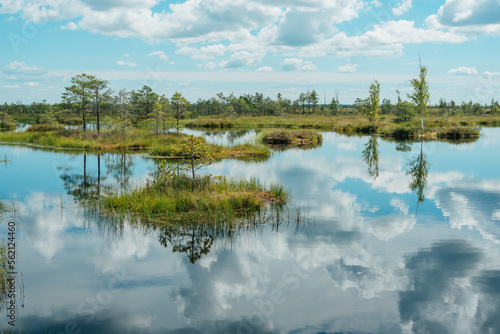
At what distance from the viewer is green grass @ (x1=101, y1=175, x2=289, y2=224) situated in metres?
12.4

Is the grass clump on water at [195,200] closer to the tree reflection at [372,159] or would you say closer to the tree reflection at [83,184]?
the tree reflection at [83,184]

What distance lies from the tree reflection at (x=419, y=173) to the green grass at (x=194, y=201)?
7.49 meters

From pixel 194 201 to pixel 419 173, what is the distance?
54.6 feet

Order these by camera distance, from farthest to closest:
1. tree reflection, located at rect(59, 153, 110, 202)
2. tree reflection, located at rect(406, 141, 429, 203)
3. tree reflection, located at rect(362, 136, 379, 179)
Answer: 1. tree reflection, located at rect(362, 136, 379, 179)
2. tree reflection, located at rect(406, 141, 429, 203)
3. tree reflection, located at rect(59, 153, 110, 202)

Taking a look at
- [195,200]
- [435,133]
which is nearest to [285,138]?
[435,133]

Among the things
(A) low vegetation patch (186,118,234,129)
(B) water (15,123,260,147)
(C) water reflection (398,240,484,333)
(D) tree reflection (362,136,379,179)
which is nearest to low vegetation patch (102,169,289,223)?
(C) water reflection (398,240,484,333)

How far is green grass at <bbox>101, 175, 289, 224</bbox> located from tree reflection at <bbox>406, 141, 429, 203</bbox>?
749cm

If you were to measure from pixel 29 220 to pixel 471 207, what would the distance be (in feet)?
53.4

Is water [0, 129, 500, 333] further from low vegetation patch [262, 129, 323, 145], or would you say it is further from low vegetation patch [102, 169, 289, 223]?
low vegetation patch [262, 129, 323, 145]

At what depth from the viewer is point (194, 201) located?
12.8 metres

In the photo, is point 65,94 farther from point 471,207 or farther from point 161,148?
point 471,207

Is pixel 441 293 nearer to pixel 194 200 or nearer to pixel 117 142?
pixel 194 200

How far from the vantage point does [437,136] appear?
51250 millimetres

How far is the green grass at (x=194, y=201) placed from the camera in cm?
1238
